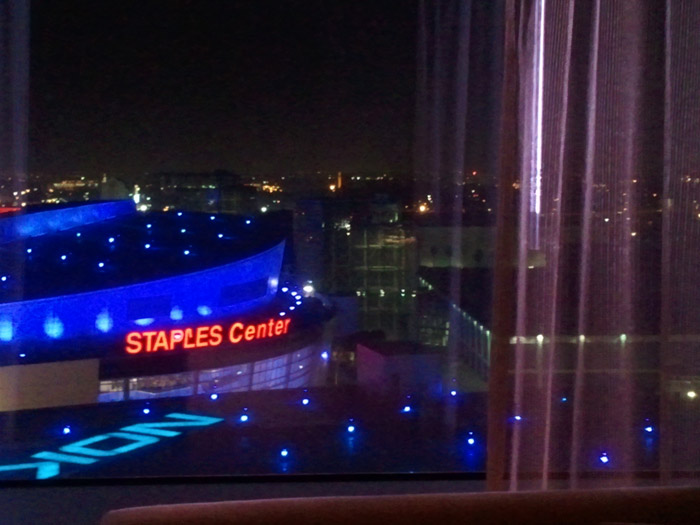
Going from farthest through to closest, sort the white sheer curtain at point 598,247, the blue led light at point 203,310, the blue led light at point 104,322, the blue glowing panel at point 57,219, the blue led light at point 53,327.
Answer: the blue led light at point 203,310
the blue led light at point 104,322
the blue led light at point 53,327
the blue glowing panel at point 57,219
the white sheer curtain at point 598,247

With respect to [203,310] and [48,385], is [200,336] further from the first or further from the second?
[48,385]

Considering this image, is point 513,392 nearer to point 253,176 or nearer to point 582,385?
point 582,385

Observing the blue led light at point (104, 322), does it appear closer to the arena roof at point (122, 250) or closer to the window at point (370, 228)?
the window at point (370, 228)

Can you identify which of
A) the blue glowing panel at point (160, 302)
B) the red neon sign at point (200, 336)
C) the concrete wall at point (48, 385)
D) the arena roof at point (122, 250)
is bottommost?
the red neon sign at point (200, 336)

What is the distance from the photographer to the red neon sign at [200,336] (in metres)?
4.13

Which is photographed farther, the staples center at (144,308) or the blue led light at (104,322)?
the blue led light at (104,322)

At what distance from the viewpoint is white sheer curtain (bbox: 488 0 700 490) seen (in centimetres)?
188

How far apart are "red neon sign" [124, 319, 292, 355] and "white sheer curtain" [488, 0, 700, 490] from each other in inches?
97.8

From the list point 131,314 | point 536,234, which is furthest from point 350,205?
point 131,314

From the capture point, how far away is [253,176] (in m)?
3.14

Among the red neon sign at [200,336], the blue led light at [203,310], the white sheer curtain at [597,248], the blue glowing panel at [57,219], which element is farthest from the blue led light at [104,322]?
the white sheer curtain at [597,248]

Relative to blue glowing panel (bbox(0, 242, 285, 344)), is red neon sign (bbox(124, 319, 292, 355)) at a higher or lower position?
lower

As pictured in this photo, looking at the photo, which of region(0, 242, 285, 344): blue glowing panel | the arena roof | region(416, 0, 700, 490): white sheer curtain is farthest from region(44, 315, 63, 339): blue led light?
region(416, 0, 700, 490): white sheer curtain

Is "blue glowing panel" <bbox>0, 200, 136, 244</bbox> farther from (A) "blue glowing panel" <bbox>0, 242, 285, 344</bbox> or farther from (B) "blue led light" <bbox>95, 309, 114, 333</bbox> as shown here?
(B) "blue led light" <bbox>95, 309, 114, 333</bbox>
